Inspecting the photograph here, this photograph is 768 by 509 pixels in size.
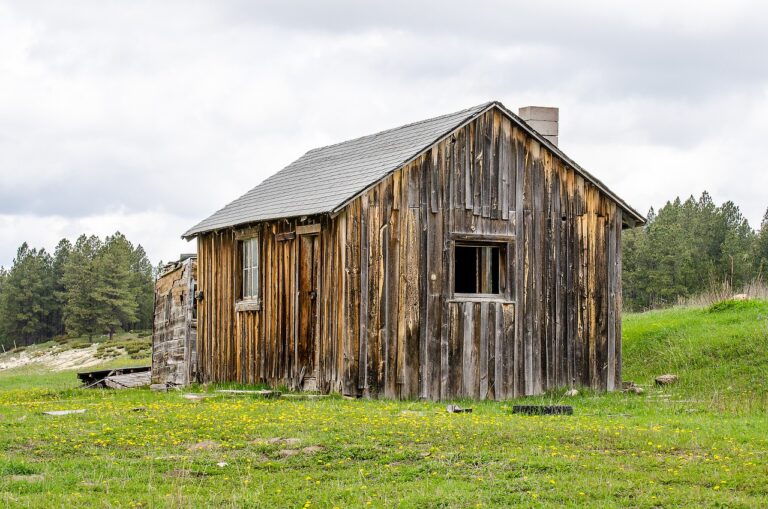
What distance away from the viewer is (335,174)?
2255cm

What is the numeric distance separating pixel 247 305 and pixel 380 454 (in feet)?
36.6

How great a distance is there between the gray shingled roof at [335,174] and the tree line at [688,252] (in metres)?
47.4

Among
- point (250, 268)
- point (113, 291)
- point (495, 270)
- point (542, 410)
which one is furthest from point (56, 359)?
point (542, 410)

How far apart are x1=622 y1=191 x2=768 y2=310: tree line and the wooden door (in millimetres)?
51478

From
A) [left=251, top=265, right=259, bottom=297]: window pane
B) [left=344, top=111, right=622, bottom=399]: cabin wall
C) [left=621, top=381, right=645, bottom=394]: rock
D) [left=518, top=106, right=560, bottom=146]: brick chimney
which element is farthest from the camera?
[left=518, top=106, right=560, bottom=146]: brick chimney

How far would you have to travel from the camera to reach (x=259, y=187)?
1044 inches

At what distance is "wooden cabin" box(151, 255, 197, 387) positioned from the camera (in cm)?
2541

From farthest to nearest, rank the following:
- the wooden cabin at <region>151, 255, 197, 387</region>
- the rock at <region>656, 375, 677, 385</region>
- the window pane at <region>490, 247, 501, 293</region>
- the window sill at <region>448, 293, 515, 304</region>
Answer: the wooden cabin at <region>151, 255, 197, 387</region>, the rock at <region>656, 375, 677, 385</region>, the window pane at <region>490, 247, 501, 293</region>, the window sill at <region>448, 293, 515, 304</region>

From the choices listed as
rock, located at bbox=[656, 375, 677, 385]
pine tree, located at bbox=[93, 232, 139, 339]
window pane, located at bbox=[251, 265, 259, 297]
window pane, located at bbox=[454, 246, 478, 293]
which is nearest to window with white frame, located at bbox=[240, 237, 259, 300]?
window pane, located at bbox=[251, 265, 259, 297]

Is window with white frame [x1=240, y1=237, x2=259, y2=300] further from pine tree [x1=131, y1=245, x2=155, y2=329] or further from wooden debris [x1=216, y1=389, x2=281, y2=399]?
pine tree [x1=131, y1=245, x2=155, y2=329]

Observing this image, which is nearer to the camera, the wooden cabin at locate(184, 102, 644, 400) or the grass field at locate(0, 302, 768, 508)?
the grass field at locate(0, 302, 768, 508)

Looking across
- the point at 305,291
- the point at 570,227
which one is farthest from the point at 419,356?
the point at 570,227

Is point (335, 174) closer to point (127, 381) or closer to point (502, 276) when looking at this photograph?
point (502, 276)

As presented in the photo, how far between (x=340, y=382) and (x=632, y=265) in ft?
207
